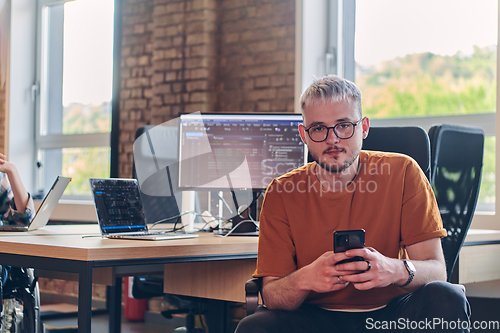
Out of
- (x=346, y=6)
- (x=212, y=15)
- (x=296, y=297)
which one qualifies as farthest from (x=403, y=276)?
(x=212, y=15)

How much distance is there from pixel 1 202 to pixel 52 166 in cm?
264

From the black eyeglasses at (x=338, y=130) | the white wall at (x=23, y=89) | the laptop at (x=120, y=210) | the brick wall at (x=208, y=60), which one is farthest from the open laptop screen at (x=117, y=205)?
the white wall at (x=23, y=89)

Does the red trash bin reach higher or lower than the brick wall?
lower

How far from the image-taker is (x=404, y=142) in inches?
82.1

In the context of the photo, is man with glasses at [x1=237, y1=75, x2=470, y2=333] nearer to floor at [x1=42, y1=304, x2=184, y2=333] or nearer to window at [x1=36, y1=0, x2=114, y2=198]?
floor at [x1=42, y1=304, x2=184, y2=333]

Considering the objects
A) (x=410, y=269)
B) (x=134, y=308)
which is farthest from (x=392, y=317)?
(x=134, y=308)

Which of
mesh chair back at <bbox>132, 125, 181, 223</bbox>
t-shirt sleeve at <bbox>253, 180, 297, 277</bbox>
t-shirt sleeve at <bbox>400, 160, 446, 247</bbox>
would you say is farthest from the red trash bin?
t-shirt sleeve at <bbox>400, 160, 446, 247</bbox>

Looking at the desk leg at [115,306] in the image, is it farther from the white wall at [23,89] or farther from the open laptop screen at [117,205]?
the white wall at [23,89]

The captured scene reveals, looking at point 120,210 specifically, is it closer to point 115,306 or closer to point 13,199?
point 13,199

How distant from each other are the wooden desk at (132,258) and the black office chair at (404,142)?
599mm

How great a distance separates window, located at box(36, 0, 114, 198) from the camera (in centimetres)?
495

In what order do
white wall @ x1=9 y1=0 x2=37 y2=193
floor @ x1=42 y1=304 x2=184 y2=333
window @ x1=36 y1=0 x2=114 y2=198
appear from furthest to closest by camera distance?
white wall @ x1=9 y1=0 x2=37 y2=193
window @ x1=36 y1=0 x2=114 y2=198
floor @ x1=42 y1=304 x2=184 y2=333

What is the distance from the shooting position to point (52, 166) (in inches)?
207

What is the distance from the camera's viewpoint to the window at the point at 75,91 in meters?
4.95
